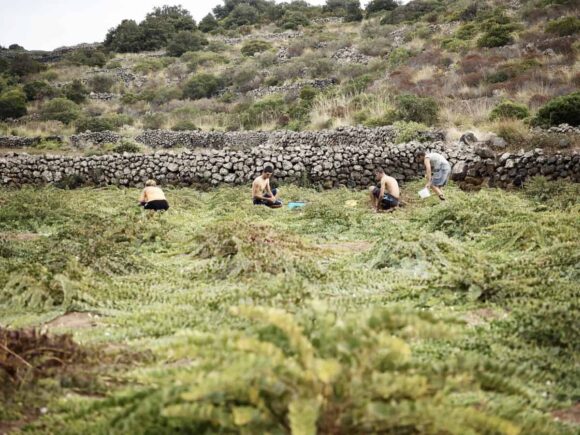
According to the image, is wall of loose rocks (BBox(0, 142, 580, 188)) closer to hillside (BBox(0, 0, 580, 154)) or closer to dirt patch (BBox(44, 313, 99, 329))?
hillside (BBox(0, 0, 580, 154))

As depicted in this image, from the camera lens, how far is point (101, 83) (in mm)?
39469

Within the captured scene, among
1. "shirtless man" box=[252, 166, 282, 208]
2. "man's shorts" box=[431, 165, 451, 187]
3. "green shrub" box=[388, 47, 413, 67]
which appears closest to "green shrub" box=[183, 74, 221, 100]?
"green shrub" box=[388, 47, 413, 67]

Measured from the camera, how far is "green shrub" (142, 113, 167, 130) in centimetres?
2828

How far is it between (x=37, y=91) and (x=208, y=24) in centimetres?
2435

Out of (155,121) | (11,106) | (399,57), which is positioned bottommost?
(155,121)

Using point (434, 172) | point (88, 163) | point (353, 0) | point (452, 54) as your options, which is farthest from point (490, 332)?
point (353, 0)

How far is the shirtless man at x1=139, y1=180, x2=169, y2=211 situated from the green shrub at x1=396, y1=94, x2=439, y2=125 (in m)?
11.6

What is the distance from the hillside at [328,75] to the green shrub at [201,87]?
0.07 m

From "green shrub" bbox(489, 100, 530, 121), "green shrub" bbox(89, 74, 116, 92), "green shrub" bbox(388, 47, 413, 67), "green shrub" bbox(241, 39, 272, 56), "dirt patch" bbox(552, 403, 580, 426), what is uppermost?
"green shrub" bbox(241, 39, 272, 56)

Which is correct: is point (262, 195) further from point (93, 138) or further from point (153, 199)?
point (93, 138)

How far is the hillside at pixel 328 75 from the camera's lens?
2103 centimetres

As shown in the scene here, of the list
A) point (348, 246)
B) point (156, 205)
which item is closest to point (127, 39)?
point (156, 205)

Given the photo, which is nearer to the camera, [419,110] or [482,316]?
[482,316]

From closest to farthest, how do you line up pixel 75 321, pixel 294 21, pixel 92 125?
1. pixel 75 321
2. pixel 92 125
3. pixel 294 21
